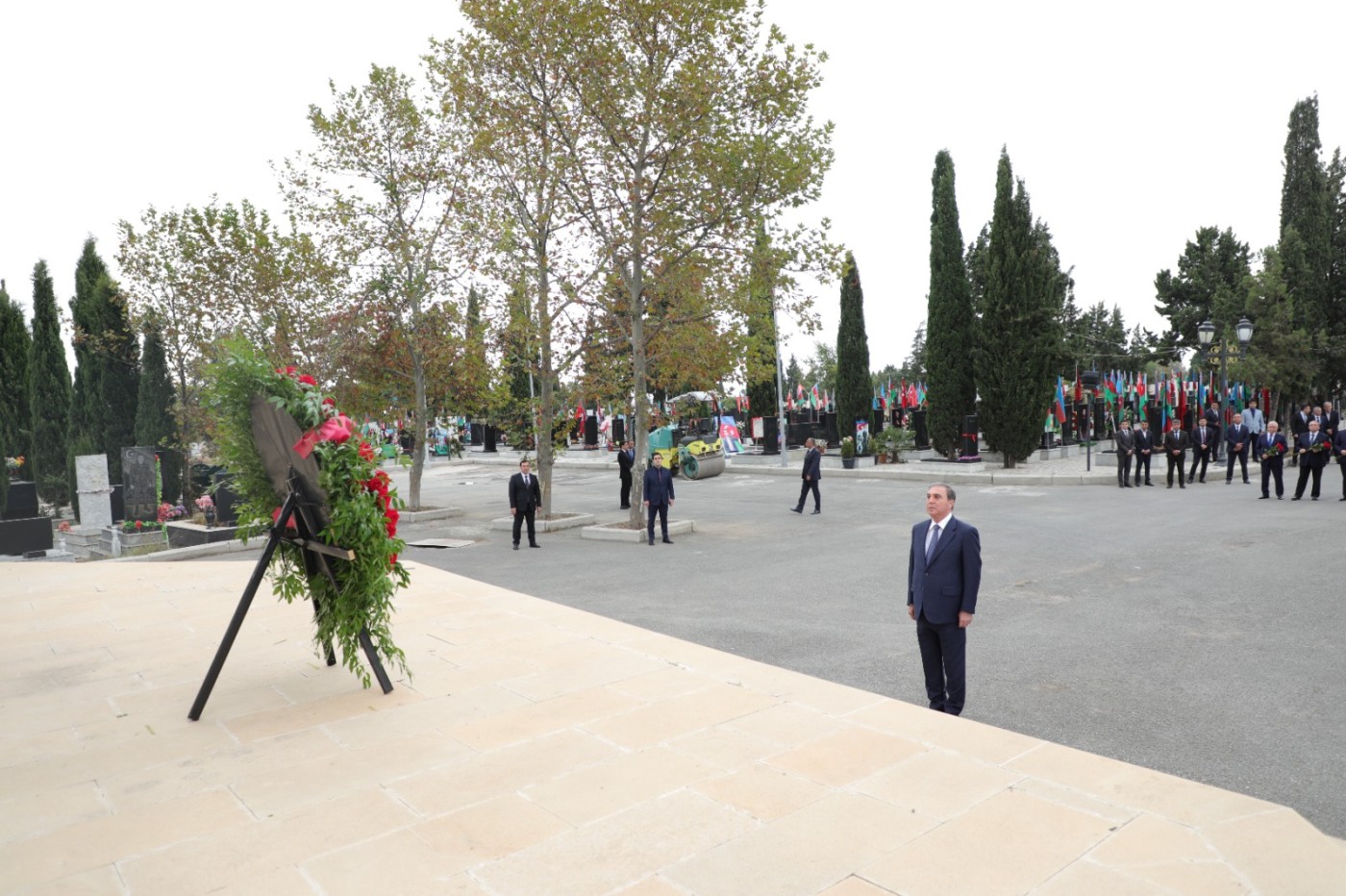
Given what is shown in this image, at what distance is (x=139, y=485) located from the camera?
1959 cm

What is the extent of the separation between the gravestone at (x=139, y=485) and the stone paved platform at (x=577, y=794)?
1428 centimetres

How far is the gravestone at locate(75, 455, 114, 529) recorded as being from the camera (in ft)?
65.2

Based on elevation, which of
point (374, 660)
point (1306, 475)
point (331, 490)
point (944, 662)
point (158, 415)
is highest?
point (158, 415)

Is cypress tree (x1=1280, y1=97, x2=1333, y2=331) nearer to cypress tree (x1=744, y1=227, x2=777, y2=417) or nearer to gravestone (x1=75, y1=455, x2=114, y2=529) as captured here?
cypress tree (x1=744, y1=227, x2=777, y2=417)

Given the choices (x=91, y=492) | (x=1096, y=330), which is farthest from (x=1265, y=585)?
(x=1096, y=330)

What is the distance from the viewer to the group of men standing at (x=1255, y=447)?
56.3ft

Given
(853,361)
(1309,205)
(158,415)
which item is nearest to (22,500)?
(158,415)

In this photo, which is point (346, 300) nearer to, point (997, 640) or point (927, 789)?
point (997, 640)

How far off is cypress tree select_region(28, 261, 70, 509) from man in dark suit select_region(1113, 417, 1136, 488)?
33612 mm

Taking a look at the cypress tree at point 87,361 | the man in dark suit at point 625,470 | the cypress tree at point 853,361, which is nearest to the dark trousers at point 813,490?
the man in dark suit at point 625,470

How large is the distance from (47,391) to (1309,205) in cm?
5283

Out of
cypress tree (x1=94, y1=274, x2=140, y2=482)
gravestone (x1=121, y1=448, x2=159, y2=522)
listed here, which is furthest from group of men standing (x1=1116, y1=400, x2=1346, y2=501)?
cypress tree (x1=94, y1=274, x2=140, y2=482)

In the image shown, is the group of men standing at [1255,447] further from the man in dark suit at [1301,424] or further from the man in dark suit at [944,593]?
the man in dark suit at [944,593]

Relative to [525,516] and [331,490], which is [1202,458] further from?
[331,490]
